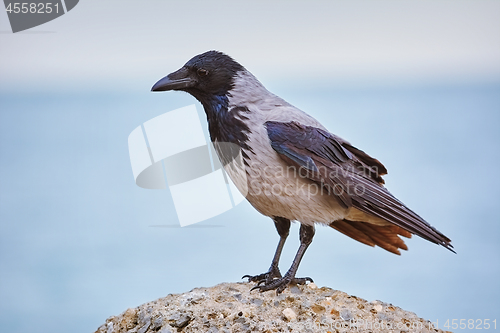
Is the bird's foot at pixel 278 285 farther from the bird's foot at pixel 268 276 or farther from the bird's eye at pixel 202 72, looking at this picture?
the bird's eye at pixel 202 72

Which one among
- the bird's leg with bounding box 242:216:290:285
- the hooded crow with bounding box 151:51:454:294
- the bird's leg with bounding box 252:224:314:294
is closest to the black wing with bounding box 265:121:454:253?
the hooded crow with bounding box 151:51:454:294

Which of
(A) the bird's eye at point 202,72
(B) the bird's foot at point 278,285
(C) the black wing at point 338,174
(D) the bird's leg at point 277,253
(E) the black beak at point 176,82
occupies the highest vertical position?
(A) the bird's eye at point 202,72

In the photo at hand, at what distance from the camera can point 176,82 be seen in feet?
12.2

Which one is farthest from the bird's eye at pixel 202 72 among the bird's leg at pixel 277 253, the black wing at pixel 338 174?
the bird's leg at pixel 277 253

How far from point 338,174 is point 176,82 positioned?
1203mm

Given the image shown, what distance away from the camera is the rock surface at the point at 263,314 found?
3.34 metres

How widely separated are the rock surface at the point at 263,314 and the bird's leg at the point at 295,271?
4cm

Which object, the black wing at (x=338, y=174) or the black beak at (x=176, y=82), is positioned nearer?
the black wing at (x=338, y=174)

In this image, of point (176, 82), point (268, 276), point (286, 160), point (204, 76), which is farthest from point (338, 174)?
point (176, 82)

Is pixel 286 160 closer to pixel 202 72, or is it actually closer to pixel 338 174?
pixel 338 174

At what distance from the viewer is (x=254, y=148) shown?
356cm

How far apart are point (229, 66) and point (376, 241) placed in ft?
5.41

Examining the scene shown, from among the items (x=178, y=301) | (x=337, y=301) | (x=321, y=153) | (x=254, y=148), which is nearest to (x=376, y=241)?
(x=337, y=301)

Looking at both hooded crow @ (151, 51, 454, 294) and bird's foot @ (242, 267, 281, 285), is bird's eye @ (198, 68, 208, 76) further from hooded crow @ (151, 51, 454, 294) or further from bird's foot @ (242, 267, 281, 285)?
bird's foot @ (242, 267, 281, 285)
